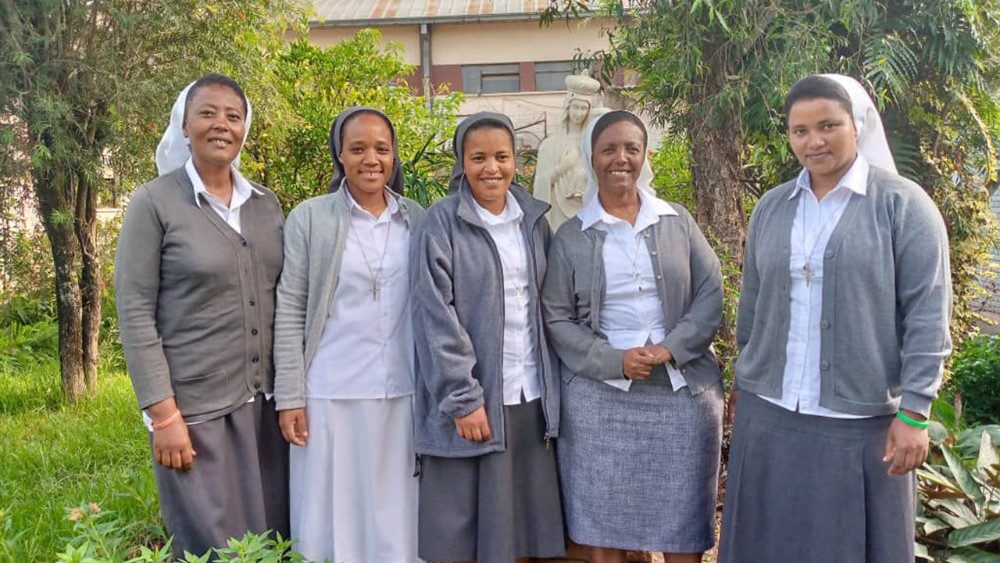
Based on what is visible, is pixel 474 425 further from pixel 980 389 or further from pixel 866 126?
pixel 980 389

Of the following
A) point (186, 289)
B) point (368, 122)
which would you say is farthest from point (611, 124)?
point (186, 289)

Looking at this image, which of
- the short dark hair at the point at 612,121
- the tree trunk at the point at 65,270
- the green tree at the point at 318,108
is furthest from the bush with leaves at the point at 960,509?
the tree trunk at the point at 65,270

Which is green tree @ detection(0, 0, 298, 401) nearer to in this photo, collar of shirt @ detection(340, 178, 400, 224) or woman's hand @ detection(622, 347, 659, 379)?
collar of shirt @ detection(340, 178, 400, 224)

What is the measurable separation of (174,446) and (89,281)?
4512 mm

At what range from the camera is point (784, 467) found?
2.53 metres

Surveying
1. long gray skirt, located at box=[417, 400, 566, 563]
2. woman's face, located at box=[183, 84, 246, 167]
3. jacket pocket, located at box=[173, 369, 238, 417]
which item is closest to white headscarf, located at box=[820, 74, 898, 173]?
long gray skirt, located at box=[417, 400, 566, 563]

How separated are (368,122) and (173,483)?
52.4 inches

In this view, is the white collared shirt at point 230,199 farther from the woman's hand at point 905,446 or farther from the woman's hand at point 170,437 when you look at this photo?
the woman's hand at point 905,446

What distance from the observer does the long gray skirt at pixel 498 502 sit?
2.84m

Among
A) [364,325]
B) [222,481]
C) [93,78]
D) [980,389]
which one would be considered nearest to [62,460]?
[93,78]

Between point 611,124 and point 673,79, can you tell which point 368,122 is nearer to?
point 611,124

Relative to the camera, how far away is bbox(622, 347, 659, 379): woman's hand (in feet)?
9.05

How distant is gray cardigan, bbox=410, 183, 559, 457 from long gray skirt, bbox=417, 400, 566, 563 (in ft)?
0.20

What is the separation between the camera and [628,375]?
279 cm
